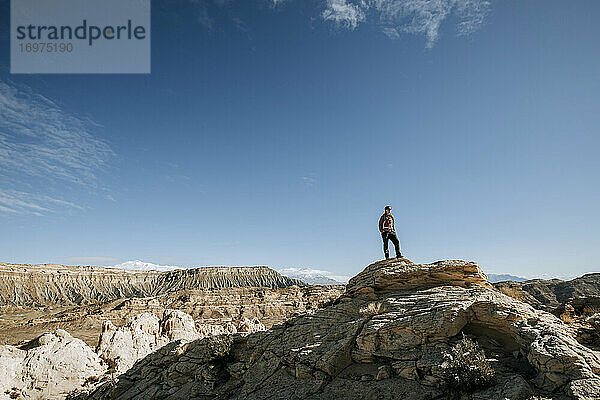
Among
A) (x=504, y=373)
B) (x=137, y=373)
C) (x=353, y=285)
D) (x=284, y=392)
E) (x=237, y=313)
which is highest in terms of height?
(x=353, y=285)

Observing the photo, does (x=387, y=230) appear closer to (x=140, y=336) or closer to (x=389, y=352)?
(x=389, y=352)

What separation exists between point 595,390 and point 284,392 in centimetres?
753

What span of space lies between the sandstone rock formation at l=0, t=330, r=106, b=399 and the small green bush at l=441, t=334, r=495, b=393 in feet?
76.3

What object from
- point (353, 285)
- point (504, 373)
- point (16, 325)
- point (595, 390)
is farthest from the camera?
point (16, 325)

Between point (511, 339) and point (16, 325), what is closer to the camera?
point (511, 339)

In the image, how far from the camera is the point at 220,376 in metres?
12.2

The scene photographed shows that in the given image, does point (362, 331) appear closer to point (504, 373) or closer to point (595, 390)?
point (504, 373)

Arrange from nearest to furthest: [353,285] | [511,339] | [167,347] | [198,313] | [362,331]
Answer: [511,339]
[362,331]
[353,285]
[167,347]
[198,313]

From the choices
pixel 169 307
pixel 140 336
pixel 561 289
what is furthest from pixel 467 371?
pixel 561 289

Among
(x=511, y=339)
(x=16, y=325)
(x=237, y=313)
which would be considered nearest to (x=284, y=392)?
(x=511, y=339)

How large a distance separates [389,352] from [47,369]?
930 inches

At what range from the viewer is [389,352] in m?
9.62

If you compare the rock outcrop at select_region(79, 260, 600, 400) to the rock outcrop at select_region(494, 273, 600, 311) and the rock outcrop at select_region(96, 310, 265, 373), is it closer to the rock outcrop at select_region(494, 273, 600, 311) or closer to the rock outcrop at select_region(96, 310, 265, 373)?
the rock outcrop at select_region(96, 310, 265, 373)

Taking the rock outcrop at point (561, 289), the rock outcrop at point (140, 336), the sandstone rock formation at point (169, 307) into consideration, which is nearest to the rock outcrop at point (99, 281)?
the sandstone rock formation at point (169, 307)
